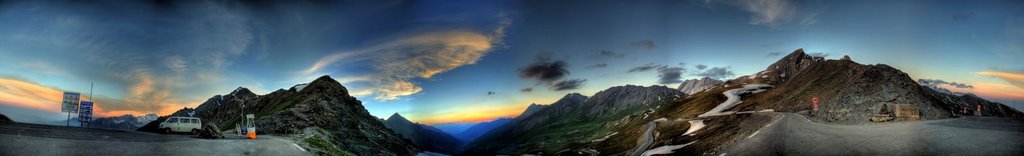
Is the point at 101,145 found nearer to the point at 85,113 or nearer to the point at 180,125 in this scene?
the point at 180,125

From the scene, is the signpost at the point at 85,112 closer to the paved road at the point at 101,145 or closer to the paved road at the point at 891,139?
the paved road at the point at 101,145

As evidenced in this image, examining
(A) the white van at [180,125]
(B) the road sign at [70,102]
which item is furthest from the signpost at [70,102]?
(A) the white van at [180,125]

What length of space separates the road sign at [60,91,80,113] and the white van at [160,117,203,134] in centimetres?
1375

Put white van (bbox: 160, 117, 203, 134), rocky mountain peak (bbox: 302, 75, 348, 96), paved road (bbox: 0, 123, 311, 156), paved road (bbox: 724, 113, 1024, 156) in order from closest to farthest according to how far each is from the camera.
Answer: paved road (bbox: 0, 123, 311, 156) → paved road (bbox: 724, 113, 1024, 156) → white van (bbox: 160, 117, 203, 134) → rocky mountain peak (bbox: 302, 75, 348, 96)

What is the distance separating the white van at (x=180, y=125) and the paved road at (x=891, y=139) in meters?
70.0

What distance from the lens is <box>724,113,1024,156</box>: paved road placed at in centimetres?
5284

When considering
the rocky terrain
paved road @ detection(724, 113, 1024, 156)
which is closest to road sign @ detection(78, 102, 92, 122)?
the rocky terrain

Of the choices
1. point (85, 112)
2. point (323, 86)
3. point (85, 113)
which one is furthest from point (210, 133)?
point (323, 86)

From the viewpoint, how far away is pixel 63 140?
37906 millimetres

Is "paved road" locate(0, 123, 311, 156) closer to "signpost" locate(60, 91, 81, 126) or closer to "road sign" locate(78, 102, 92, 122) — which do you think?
"signpost" locate(60, 91, 81, 126)

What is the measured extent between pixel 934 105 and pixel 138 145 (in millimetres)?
122994

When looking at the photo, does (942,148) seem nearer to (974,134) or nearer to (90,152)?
(974,134)

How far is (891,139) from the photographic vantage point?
2387 inches

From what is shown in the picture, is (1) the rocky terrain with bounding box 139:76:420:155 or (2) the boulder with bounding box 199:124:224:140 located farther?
(1) the rocky terrain with bounding box 139:76:420:155
